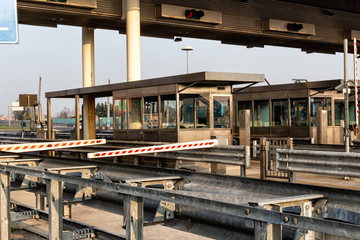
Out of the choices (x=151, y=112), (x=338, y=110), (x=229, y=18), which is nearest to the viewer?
(x=151, y=112)

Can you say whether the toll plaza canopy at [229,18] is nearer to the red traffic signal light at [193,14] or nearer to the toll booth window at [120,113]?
the red traffic signal light at [193,14]

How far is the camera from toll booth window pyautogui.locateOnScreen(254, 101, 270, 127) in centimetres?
2403

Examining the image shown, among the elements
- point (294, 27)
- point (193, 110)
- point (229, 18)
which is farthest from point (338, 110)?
point (294, 27)

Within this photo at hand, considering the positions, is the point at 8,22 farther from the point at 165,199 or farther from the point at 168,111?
the point at 168,111

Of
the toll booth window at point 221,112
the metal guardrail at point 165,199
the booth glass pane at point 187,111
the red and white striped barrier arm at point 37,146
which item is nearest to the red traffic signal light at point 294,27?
the toll booth window at point 221,112

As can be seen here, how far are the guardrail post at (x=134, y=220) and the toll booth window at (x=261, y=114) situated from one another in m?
20.0

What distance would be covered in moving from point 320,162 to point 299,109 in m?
14.0

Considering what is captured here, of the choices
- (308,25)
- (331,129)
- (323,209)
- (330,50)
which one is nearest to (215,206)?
(323,209)

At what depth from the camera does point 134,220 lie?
4.45m

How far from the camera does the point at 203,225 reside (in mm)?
4699

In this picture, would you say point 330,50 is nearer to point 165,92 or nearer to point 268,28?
point 268,28

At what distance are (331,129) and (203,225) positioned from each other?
19.0 metres

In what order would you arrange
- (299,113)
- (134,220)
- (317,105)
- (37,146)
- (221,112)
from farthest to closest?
1. (299,113)
2. (317,105)
3. (221,112)
4. (37,146)
5. (134,220)

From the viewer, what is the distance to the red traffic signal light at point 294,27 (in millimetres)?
34750
